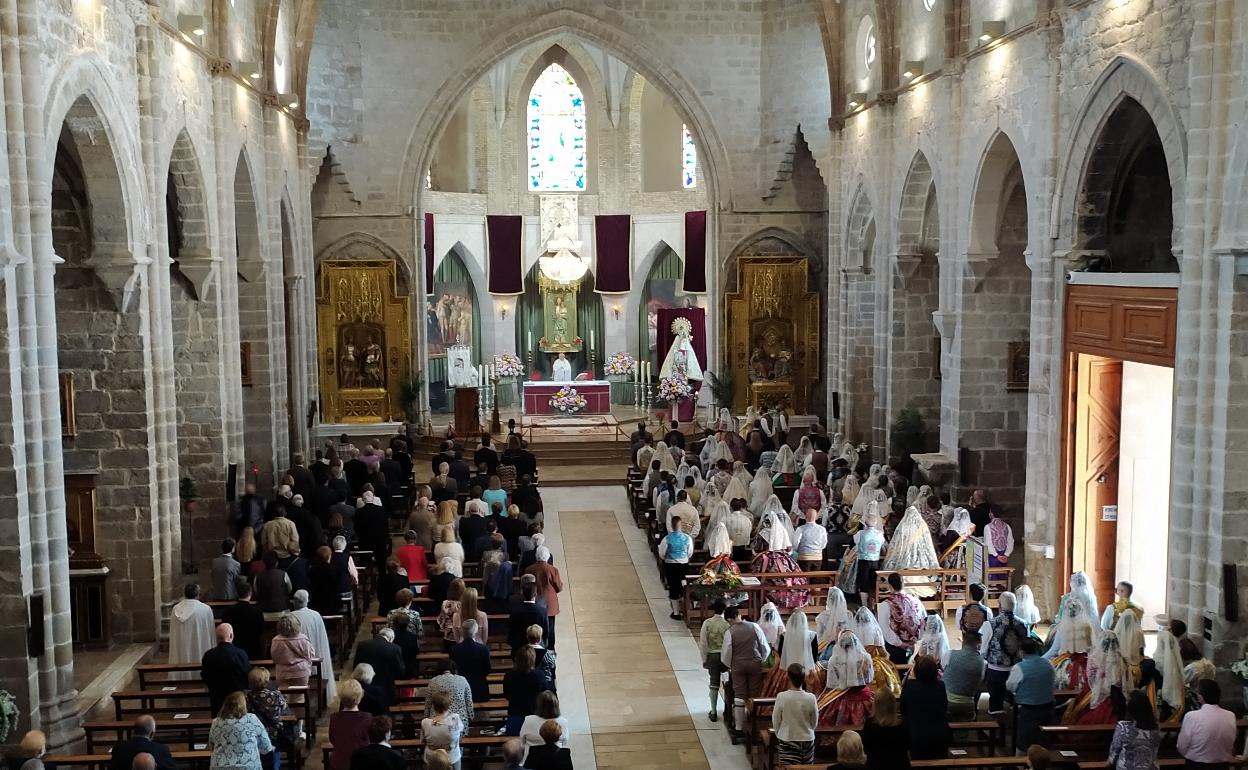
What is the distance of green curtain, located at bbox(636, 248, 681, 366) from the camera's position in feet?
115

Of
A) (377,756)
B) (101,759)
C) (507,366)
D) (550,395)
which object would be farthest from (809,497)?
(507,366)

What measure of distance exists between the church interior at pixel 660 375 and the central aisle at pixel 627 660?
0.07m

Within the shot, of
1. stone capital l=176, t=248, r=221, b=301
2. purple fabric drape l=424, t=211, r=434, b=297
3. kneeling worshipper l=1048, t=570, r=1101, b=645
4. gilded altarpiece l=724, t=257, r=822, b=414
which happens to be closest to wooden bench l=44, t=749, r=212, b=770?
kneeling worshipper l=1048, t=570, r=1101, b=645

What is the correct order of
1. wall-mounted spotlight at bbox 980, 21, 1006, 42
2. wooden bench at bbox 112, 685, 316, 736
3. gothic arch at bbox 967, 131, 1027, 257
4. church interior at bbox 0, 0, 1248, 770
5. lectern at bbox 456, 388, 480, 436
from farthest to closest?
lectern at bbox 456, 388, 480, 436
gothic arch at bbox 967, 131, 1027, 257
wall-mounted spotlight at bbox 980, 21, 1006, 42
church interior at bbox 0, 0, 1248, 770
wooden bench at bbox 112, 685, 316, 736

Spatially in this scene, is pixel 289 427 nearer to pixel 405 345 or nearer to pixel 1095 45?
pixel 405 345

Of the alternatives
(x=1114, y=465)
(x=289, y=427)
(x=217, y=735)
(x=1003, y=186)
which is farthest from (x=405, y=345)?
(x=217, y=735)

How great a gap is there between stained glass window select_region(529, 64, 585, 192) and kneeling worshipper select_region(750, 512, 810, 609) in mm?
21644

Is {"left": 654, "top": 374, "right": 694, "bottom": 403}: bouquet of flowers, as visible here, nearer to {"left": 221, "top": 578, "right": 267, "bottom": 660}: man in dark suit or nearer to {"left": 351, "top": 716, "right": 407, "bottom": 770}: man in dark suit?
{"left": 221, "top": 578, "right": 267, "bottom": 660}: man in dark suit

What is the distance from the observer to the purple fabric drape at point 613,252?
112 ft

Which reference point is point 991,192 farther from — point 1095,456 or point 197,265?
point 197,265

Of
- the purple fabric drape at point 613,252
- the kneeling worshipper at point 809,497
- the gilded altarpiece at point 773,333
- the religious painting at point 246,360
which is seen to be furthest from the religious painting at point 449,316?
the kneeling worshipper at point 809,497

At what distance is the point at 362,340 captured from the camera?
28625mm

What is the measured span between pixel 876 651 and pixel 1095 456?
18.4 feet

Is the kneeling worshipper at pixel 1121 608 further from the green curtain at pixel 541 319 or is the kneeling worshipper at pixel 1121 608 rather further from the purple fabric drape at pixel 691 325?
the green curtain at pixel 541 319
